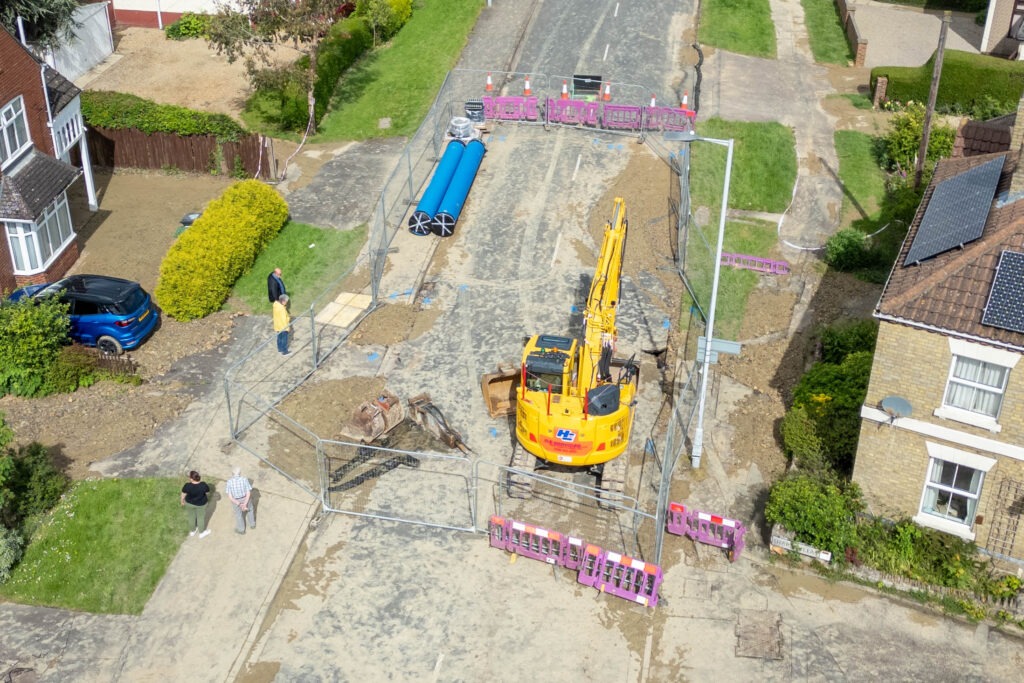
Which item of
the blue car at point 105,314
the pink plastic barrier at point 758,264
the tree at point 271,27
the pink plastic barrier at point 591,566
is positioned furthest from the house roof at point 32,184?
the pink plastic barrier at point 758,264

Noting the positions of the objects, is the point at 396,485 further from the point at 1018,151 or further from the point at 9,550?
the point at 1018,151

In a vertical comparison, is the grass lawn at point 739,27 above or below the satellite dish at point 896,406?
below

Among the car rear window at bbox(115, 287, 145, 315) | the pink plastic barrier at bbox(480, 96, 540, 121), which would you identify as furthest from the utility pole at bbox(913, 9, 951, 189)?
the car rear window at bbox(115, 287, 145, 315)

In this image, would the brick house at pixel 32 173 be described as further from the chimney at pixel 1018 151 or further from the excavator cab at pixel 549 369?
the chimney at pixel 1018 151

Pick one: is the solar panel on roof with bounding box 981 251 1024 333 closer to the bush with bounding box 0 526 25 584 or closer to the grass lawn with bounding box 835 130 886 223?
the grass lawn with bounding box 835 130 886 223

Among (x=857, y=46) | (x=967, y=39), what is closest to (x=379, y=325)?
(x=857, y=46)

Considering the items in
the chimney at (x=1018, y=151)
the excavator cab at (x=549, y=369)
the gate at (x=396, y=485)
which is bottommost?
the gate at (x=396, y=485)
